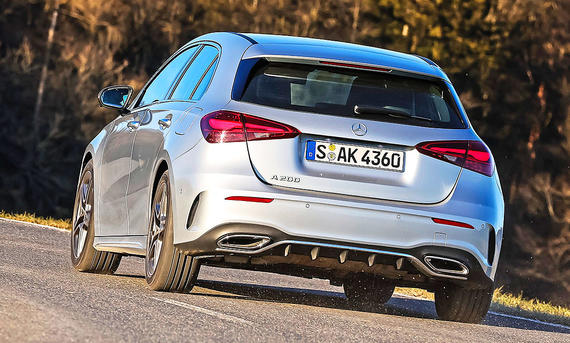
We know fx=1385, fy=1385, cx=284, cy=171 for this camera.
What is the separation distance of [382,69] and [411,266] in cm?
126

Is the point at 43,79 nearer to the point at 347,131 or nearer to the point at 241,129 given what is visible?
the point at 241,129

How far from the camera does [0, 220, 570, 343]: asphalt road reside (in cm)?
698

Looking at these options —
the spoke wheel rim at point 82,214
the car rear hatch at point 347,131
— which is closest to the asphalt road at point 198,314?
the spoke wheel rim at point 82,214

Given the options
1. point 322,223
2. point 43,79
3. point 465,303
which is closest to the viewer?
point 322,223

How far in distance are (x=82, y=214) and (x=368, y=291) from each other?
7.67 ft

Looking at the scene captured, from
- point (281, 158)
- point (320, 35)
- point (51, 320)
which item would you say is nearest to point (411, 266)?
point (281, 158)

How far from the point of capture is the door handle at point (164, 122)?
905cm

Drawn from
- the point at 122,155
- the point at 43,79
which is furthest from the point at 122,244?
the point at 43,79

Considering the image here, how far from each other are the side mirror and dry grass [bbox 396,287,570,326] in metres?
3.46

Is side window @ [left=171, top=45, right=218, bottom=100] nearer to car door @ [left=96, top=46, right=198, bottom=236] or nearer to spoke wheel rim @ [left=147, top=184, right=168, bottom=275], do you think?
car door @ [left=96, top=46, right=198, bottom=236]

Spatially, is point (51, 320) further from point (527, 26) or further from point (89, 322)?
point (527, 26)

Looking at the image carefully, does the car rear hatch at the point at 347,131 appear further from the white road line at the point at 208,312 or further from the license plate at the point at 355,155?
the white road line at the point at 208,312

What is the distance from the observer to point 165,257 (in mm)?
8625

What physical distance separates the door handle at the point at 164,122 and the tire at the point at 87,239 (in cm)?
157
